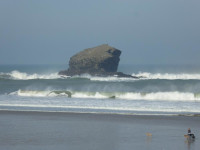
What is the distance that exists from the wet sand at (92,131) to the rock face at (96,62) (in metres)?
46.1

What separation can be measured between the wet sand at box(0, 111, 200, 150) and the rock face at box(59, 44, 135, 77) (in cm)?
4609

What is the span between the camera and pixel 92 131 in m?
22.5

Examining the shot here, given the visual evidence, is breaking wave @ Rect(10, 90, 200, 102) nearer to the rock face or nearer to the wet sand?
the wet sand

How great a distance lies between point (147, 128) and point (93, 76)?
49.4 metres

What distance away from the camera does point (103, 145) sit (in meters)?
19.2

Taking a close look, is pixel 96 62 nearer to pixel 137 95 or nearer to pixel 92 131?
pixel 137 95

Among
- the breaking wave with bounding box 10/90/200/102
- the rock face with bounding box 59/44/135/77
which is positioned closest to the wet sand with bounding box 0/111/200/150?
the breaking wave with bounding box 10/90/200/102

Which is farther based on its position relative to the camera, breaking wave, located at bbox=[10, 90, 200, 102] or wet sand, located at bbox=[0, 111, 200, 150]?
breaking wave, located at bbox=[10, 90, 200, 102]

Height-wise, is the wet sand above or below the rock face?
below

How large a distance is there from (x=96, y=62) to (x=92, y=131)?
176ft

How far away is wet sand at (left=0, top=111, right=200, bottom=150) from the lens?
63.0 feet

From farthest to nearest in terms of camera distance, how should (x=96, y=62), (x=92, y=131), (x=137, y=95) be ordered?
(x=96, y=62)
(x=137, y=95)
(x=92, y=131)

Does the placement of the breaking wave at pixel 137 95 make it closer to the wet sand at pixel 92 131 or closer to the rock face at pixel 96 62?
the wet sand at pixel 92 131

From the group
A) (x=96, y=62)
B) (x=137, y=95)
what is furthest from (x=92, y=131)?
(x=96, y=62)
